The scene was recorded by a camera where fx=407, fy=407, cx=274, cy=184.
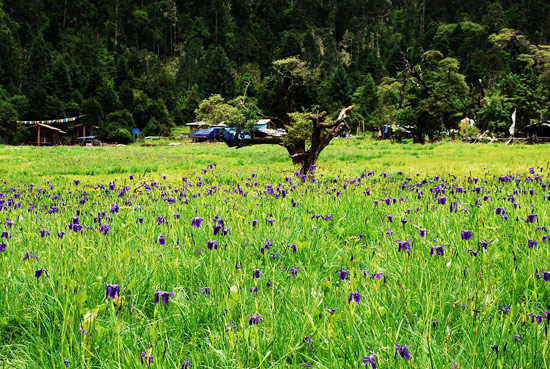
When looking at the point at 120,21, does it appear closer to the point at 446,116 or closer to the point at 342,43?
the point at 342,43

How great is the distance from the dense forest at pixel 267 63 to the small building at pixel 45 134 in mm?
2312

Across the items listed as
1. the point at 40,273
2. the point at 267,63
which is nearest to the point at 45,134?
the point at 40,273

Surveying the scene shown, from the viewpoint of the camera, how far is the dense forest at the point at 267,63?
1937 inches

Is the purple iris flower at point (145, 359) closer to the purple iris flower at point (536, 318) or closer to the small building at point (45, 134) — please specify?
the purple iris flower at point (536, 318)

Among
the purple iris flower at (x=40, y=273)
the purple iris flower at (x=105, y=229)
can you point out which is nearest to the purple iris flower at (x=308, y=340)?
the purple iris flower at (x=40, y=273)

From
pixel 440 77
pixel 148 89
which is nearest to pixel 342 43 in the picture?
pixel 148 89

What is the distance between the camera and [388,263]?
2.91m

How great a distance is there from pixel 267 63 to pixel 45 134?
84.1 metres

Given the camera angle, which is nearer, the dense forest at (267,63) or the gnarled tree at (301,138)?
the gnarled tree at (301,138)

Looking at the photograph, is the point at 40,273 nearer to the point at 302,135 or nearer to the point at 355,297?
the point at 355,297

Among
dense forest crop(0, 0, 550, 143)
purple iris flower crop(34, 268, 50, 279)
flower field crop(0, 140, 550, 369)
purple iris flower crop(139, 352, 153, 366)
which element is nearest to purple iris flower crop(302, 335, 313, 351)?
flower field crop(0, 140, 550, 369)

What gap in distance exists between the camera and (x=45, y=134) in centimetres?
6206

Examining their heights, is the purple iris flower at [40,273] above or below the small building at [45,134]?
below

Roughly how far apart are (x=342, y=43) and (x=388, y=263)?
159 m
